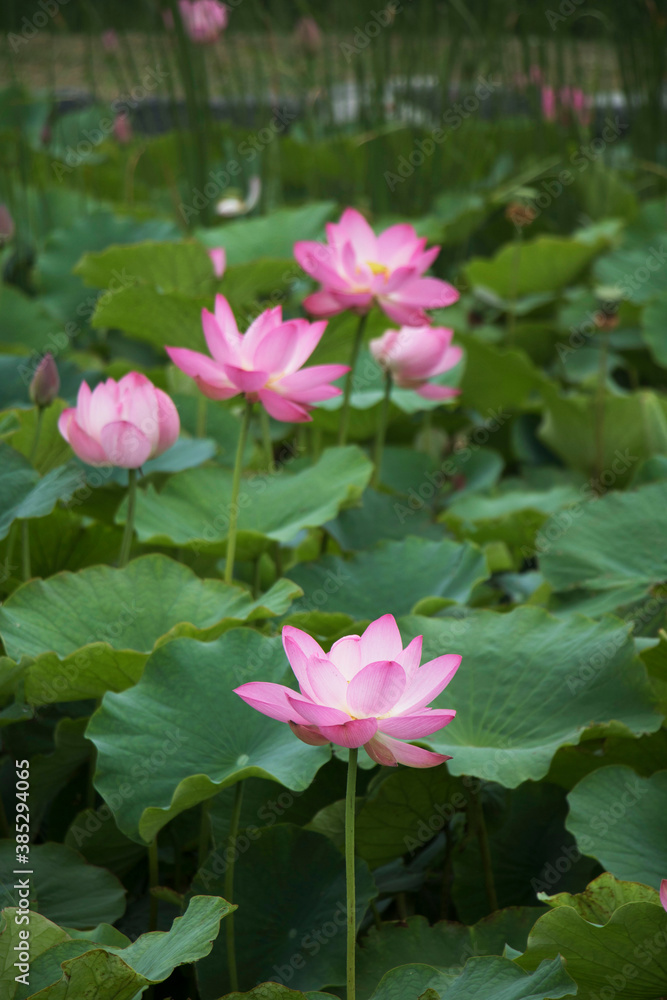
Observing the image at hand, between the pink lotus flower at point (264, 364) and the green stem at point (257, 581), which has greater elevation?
the pink lotus flower at point (264, 364)

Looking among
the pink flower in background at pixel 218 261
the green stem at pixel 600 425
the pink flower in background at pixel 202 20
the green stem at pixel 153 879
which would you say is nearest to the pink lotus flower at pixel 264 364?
the green stem at pixel 153 879

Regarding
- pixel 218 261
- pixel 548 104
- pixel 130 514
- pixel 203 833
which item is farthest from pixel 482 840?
pixel 548 104

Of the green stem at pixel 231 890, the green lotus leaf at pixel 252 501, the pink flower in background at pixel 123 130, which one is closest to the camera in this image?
the green stem at pixel 231 890

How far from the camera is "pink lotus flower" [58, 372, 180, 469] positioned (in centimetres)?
84

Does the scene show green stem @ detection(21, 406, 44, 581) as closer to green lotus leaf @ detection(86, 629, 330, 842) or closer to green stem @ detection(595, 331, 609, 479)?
green lotus leaf @ detection(86, 629, 330, 842)

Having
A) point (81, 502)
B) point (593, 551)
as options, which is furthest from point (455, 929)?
point (81, 502)

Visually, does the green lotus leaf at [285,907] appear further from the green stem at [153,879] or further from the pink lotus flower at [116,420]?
the pink lotus flower at [116,420]

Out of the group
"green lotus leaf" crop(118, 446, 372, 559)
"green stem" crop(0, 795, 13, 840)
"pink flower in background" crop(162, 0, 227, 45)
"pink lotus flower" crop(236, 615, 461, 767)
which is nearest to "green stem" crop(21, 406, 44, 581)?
"green lotus leaf" crop(118, 446, 372, 559)

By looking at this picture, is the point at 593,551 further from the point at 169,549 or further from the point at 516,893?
the point at 169,549

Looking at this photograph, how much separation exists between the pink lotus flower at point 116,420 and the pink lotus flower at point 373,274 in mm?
264

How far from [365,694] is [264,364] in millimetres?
396

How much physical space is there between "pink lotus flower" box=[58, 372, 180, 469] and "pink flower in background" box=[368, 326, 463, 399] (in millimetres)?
366

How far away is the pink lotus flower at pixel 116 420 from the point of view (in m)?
0.84

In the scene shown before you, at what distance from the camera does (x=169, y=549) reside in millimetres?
1099
